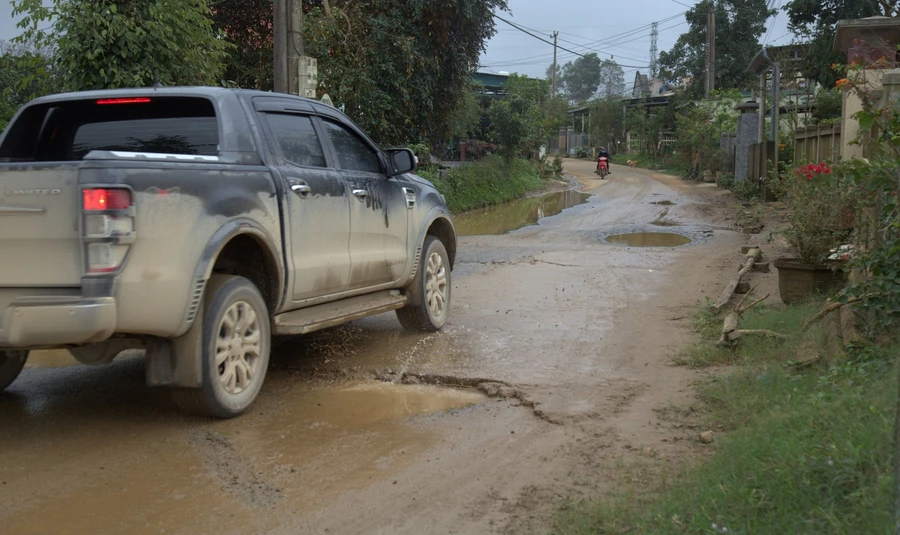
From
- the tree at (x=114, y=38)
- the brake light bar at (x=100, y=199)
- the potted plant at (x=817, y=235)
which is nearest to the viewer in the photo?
the brake light bar at (x=100, y=199)

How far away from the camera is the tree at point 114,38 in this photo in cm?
1002

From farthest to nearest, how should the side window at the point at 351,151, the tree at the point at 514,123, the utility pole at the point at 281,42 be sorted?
the tree at the point at 514,123 → the utility pole at the point at 281,42 → the side window at the point at 351,151

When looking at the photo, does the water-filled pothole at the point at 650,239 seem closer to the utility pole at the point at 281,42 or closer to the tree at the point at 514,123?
the utility pole at the point at 281,42

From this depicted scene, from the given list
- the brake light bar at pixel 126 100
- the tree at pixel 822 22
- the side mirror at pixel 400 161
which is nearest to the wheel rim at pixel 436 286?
the side mirror at pixel 400 161

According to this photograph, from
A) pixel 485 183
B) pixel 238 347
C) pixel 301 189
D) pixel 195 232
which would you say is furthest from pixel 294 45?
pixel 485 183

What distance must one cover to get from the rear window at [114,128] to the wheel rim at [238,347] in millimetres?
1026

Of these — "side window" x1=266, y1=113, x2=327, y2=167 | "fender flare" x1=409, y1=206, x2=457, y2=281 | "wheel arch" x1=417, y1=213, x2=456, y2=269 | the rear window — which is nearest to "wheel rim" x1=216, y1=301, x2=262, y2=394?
the rear window

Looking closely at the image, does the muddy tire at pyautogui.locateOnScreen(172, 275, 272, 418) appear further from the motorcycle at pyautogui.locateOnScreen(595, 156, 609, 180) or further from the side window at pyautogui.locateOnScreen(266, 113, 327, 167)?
the motorcycle at pyautogui.locateOnScreen(595, 156, 609, 180)

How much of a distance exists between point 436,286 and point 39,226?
384 centimetres

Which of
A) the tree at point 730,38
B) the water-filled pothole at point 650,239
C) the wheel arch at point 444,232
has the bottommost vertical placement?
the water-filled pothole at point 650,239

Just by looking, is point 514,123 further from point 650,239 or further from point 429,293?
point 429,293

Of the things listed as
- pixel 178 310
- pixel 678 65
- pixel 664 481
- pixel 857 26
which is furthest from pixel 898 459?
pixel 678 65

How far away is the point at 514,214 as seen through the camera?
874 inches

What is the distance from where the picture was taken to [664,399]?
5266mm
